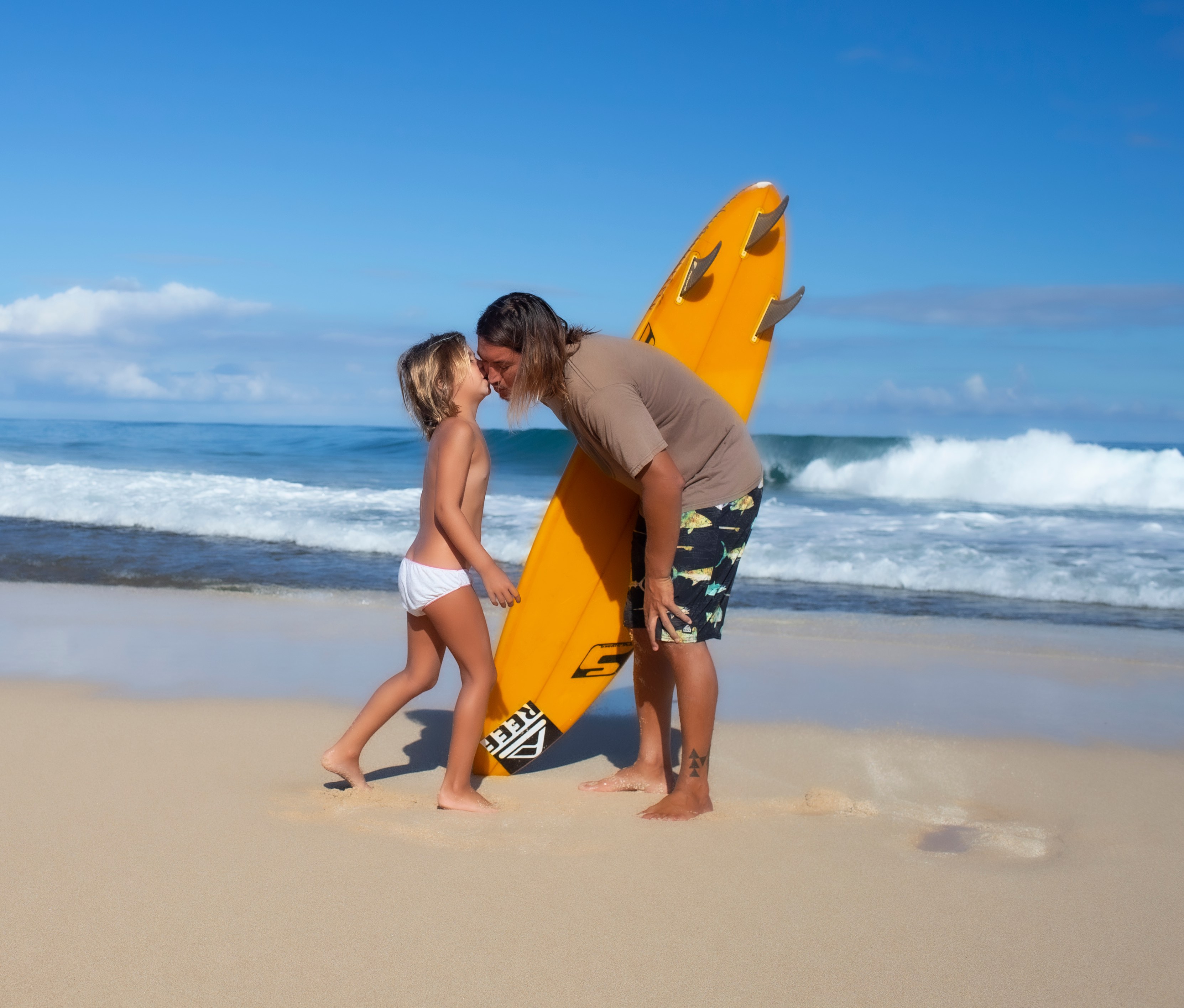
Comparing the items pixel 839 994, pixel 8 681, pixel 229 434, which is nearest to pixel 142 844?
pixel 839 994

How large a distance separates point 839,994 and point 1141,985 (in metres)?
0.63

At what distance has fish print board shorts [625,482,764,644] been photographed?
9.05 feet

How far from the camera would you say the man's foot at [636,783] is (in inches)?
124

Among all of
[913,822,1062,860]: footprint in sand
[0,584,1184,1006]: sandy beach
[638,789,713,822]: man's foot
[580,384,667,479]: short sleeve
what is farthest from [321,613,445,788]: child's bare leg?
[913,822,1062,860]: footprint in sand

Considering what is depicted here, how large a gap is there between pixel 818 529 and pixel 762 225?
703 cm

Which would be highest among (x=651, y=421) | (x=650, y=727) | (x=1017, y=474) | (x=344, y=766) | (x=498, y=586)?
(x=1017, y=474)

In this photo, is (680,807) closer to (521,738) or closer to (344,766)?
(521,738)

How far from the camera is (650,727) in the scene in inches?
128

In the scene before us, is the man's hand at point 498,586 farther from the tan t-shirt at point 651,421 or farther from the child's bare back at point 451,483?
the tan t-shirt at point 651,421

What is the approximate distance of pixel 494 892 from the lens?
231cm

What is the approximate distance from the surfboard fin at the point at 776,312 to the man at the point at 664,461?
40.5 inches

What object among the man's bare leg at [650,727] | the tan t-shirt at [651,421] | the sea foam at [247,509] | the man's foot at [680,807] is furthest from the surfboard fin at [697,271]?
the sea foam at [247,509]

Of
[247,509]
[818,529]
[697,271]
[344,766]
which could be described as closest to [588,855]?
[344,766]

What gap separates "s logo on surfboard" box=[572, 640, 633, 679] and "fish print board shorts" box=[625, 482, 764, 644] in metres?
0.64
